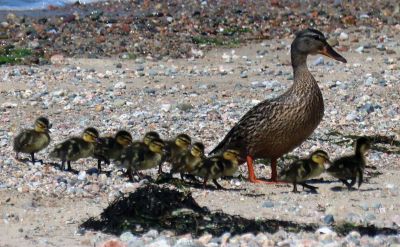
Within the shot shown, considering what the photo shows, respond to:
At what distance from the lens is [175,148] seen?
1138 centimetres

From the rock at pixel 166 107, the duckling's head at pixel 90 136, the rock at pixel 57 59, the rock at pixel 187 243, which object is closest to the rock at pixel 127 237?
the rock at pixel 187 243

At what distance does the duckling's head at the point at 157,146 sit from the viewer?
1108 cm

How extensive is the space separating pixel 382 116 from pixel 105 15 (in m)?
10.5

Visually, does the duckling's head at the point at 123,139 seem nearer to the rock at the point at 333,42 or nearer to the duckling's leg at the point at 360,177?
the duckling's leg at the point at 360,177

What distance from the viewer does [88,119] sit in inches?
560

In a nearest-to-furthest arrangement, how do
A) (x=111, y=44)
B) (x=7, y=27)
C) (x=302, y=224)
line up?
(x=302, y=224) → (x=111, y=44) → (x=7, y=27)

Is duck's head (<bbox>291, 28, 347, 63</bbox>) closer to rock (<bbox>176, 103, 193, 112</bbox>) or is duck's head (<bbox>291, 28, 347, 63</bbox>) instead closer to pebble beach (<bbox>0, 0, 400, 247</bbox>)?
pebble beach (<bbox>0, 0, 400, 247</bbox>)

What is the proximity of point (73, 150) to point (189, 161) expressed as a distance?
1.09 meters

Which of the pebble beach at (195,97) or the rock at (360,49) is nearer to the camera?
the pebble beach at (195,97)

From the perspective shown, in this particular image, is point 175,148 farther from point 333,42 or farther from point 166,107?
point 333,42

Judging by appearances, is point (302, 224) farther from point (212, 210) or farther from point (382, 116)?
point (382, 116)

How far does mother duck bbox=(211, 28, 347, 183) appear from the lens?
11320 mm

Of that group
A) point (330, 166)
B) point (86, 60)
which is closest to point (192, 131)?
point (330, 166)

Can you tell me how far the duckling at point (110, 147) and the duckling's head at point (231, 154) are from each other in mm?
990
